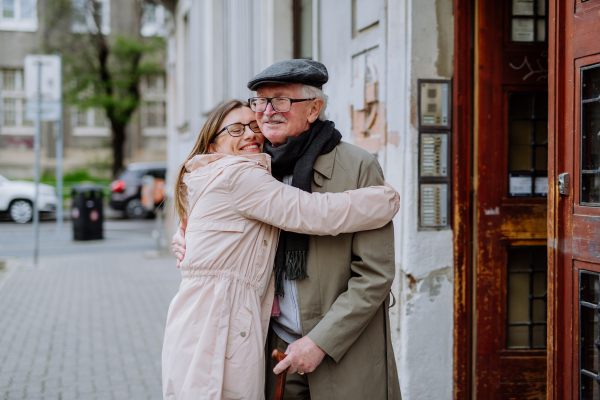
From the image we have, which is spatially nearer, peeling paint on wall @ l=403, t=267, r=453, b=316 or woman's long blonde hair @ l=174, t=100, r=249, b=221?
woman's long blonde hair @ l=174, t=100, r=249, b=221

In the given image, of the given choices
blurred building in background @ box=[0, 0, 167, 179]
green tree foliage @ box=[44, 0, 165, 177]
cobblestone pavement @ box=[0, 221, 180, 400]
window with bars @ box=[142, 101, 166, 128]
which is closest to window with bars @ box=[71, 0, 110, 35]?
green tree foliage @ box=[44, 0, 165, 177]

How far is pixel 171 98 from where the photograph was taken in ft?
46.2

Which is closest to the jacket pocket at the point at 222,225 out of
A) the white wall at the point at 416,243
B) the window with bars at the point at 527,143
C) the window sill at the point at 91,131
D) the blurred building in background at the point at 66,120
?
the white wall at the point at 416,243

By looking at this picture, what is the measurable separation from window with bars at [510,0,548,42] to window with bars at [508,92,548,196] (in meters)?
0.32

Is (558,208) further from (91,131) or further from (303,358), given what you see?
(91,131)

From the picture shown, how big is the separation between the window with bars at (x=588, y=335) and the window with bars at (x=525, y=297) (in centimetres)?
107

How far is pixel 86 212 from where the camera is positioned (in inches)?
541

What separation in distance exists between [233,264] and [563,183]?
147 cm

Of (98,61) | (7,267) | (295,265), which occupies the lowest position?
(7,267)

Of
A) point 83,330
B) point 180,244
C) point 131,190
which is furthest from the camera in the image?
point 131,190

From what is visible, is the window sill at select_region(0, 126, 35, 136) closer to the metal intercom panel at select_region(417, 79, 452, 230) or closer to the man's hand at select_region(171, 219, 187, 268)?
the metal intercom panel at select_region(417, 79, 452, 230)

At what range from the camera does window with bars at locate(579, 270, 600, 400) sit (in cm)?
259

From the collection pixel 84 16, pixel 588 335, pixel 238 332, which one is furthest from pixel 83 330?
pixel 84 16

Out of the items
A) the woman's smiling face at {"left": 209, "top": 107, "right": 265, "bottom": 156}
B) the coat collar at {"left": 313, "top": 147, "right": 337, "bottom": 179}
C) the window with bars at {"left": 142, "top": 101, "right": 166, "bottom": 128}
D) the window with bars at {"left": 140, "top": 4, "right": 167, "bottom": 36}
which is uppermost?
the window with bars at {"left": 140, "top": 4, "right": 167, "bottom": 36}
